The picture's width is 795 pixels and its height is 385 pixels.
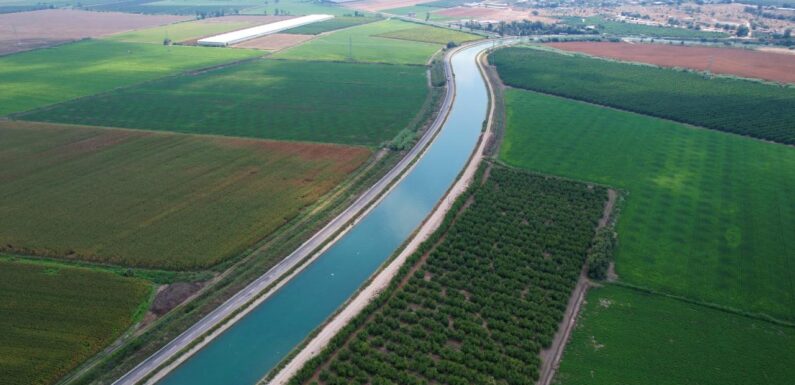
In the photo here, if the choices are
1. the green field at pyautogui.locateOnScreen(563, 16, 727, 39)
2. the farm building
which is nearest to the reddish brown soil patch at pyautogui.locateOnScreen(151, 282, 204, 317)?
the farm building

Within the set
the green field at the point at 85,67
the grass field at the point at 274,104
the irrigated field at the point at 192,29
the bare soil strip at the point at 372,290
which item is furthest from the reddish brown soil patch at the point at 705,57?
the irrigated field at the point at 192,29

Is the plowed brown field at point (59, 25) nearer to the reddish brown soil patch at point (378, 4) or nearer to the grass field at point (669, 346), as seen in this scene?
the reddish brown soil patch at point (378, 4)

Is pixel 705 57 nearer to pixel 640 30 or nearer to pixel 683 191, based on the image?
pixel 640 30

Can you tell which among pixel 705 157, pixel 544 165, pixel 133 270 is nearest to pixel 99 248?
pixel 133 270

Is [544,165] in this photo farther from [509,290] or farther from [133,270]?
[133,270]

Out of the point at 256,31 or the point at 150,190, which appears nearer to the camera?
the point at 150,190

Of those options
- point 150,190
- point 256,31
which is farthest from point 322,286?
point 256,31
